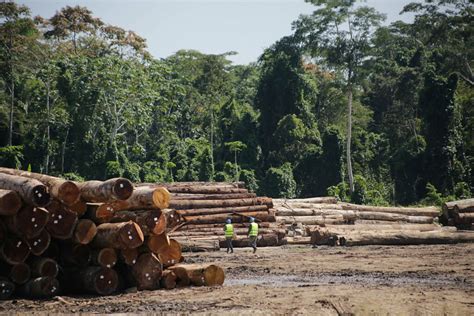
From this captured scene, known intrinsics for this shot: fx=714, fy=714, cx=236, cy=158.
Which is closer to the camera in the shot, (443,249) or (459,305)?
(459,305)

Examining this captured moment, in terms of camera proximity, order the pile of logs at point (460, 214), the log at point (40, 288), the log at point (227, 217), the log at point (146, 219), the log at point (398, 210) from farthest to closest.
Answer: the log at point (398, 210), the pile of logs at point (460, 214), the log at point (227, 217), the log at point (146, 219), the log at point (40, 288)

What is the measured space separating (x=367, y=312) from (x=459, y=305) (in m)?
1.56

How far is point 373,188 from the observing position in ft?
153

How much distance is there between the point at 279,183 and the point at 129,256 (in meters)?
A: 32.1

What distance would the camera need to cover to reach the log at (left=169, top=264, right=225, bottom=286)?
14.5m

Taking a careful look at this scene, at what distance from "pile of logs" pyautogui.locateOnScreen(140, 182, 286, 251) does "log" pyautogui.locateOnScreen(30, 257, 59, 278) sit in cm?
1051

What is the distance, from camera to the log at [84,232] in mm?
13195

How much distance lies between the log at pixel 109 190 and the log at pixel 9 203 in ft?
4.57

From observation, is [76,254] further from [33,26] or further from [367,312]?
[33,26]

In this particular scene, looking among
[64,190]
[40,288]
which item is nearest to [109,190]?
[64,190]

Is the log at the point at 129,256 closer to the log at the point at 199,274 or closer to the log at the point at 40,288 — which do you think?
the log at the point at 199,274

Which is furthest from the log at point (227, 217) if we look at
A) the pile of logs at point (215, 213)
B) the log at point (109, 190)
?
the log at point (109, 190)

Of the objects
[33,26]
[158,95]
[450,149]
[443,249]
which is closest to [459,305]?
[443,249]

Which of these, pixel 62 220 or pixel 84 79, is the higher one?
pixel 84 79
